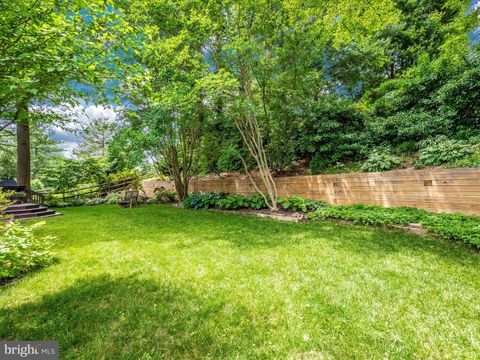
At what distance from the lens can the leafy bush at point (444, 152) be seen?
4816 mm

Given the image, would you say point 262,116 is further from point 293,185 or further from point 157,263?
point 157,263

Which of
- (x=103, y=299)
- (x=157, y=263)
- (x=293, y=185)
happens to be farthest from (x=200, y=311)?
(x=293, y=185)

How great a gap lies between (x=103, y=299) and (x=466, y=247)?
5.36 meters

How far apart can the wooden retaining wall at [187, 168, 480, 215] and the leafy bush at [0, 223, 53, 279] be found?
692cm

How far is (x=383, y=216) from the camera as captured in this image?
469 centimetres

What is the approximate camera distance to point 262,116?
7.91 metres

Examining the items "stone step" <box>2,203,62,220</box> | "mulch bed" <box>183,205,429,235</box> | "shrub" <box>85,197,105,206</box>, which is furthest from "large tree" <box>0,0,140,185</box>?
"shrub" <box>85,197,105,206</box>

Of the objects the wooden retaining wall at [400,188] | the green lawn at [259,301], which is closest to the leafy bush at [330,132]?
the wooden retaining wall at [400,188]

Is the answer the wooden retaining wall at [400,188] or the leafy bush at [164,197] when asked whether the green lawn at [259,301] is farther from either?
the leafy bush at [164,197]

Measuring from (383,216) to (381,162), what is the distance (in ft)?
6.63

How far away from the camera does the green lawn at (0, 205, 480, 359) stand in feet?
5.24

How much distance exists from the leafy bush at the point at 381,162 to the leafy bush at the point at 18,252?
7.45 metres

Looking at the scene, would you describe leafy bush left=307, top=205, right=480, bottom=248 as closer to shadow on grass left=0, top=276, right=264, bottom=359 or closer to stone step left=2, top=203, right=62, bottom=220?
shadow on grass left=0, top=276, right=264, bottom=359

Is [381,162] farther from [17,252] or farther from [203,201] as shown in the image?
[17,252]
